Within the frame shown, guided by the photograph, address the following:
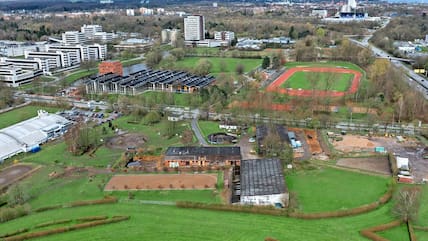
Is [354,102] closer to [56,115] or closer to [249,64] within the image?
[249,64]

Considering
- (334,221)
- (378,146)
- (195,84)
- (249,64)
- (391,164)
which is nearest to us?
(334,221)

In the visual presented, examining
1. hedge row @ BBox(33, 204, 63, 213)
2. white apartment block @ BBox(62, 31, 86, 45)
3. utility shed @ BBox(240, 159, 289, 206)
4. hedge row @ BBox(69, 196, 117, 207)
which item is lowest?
hedge row @ BBox(33, 204, 63, 213)

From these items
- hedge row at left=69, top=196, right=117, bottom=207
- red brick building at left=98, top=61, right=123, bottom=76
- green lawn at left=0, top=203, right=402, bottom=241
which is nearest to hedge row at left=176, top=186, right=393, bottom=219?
green lawn at left=0, top=203, right=402, bottom=241

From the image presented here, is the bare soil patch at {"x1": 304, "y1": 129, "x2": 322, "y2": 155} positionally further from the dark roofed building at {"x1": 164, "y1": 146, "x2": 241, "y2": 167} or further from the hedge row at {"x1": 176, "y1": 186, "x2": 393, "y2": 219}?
the hedge row at {"x1": 176, "y1": 186, "x2": 393, "y2": 219}

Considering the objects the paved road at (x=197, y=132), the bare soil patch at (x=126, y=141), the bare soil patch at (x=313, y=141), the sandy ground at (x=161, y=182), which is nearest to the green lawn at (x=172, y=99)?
the paved road at (x=197, y=132)

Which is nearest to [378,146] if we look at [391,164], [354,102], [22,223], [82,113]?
[391,164]

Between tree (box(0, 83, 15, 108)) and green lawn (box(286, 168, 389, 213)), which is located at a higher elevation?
tree (box(0, 83, 15, 108))

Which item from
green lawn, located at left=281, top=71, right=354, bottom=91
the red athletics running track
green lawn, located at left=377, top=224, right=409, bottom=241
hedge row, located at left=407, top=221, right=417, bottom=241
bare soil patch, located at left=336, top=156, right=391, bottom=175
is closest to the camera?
hedge row, located at left=407, top=221, right=417, bottom=241
